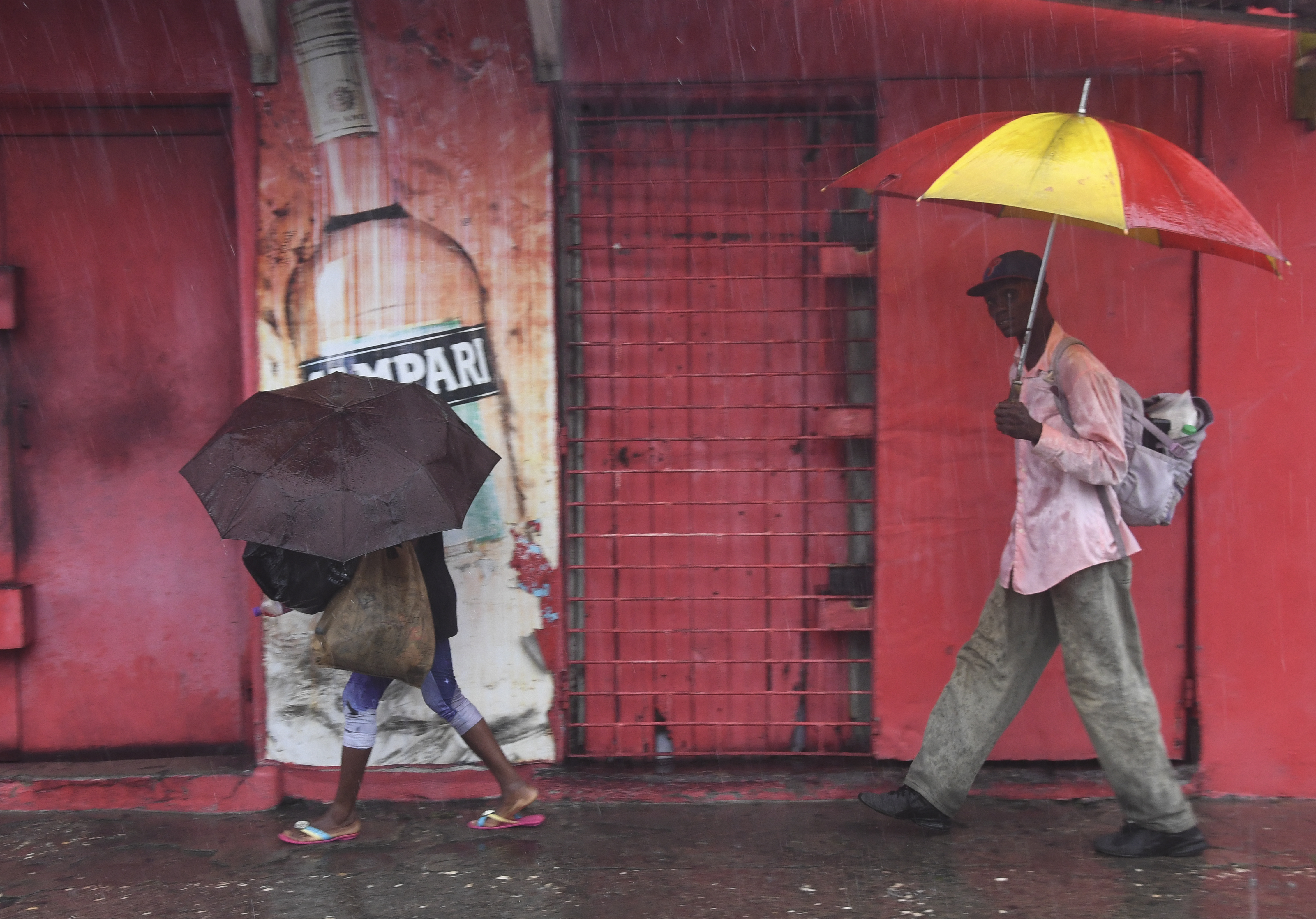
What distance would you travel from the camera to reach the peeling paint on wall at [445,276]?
407cm

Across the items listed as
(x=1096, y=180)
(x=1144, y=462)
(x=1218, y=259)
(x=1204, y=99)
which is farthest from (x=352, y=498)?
(x=1204, y=99)

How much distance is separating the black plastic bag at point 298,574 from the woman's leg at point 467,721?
43cm

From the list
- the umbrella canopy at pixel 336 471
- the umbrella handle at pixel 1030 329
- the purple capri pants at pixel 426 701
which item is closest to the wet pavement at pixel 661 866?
the purple capri pants at pixel 426 701

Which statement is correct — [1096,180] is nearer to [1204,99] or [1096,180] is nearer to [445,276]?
[1204,99]

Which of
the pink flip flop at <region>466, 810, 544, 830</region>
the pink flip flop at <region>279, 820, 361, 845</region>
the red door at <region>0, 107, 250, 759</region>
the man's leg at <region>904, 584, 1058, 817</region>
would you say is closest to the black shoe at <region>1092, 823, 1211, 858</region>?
the man's leg at <region>904, 584, 1058, 817</region>

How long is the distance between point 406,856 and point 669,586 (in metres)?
1.39

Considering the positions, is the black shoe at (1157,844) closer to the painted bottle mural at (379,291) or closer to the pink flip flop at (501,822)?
the pink flip flop at (501,822)

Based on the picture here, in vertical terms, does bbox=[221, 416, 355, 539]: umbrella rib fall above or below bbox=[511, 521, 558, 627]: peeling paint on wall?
above

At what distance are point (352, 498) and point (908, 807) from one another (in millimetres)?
2164

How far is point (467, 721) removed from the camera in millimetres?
3703

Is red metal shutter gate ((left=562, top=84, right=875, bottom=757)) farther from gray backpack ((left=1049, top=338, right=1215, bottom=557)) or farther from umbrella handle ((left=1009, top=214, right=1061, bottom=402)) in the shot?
gray backpack ((left=1049, top=338, right=1215, bottom=557))

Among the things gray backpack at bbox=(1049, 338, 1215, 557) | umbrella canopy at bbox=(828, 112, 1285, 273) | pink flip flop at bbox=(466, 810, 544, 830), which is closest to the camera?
umbrella canopy at bbox=(828, 112, 1285, 273)

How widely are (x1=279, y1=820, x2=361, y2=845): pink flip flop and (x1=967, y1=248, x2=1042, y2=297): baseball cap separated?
9.67 feet

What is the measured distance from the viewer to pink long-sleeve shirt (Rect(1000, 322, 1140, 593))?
3.30 m
